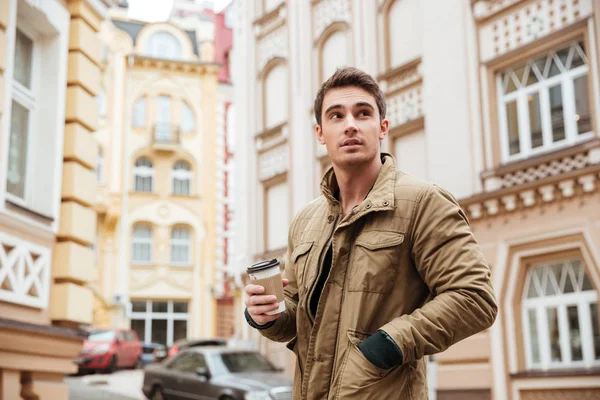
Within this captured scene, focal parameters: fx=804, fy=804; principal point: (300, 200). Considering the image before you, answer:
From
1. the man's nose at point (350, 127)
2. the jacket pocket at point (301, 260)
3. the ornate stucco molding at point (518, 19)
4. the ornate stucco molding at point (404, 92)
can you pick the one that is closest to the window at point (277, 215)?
the ornate stucco molding at point (404, 92)

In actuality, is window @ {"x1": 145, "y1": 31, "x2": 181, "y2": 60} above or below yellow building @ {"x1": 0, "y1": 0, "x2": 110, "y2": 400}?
above

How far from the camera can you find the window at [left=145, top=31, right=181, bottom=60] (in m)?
42.6

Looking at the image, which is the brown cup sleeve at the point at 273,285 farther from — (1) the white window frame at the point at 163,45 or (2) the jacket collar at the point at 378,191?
(1) the white window frame at the point at 163,45

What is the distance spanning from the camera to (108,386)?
21641 mm

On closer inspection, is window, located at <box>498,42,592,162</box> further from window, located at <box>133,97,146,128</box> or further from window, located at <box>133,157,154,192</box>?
window, located at <box>133,97,146,128</box>

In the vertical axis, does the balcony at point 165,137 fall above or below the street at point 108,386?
above

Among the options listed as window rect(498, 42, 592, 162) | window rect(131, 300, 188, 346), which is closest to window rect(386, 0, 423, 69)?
window rect(498, 42, 592, 162)

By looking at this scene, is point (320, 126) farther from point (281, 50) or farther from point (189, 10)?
point (189, 10)

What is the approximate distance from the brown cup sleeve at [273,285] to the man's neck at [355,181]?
34 centimetres

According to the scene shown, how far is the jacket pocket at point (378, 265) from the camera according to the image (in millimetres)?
2643

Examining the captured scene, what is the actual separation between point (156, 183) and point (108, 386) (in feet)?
65.4

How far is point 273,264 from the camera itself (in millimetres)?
2803

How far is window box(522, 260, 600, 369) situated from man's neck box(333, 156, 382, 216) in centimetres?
1063

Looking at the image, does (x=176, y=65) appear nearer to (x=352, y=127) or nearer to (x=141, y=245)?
(x=141, y=245)
